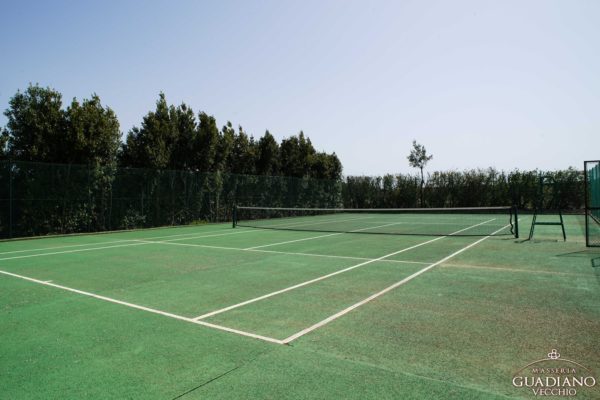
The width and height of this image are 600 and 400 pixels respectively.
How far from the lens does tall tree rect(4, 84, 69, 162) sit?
16578 mm

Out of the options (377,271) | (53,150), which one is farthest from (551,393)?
(53,150)

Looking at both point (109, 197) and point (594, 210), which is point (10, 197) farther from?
point (594, 210)

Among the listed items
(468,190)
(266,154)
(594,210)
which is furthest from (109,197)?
(468,190)

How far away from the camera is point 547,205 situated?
28094 mm

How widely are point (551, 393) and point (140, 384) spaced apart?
10.6ft

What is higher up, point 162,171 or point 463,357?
point 162,171

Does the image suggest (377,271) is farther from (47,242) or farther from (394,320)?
(47,242)

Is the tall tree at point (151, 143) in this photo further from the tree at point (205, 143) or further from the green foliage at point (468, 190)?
the green foliage at point (468, 190)

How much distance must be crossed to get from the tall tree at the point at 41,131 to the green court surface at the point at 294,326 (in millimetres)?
9222

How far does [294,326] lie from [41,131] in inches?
652

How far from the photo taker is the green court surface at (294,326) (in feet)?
10.7

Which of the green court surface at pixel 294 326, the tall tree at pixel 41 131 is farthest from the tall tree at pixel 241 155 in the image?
the green court surface at pixel 294 326

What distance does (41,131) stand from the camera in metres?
16.6

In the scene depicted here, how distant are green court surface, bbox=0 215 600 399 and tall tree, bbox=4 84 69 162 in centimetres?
922
